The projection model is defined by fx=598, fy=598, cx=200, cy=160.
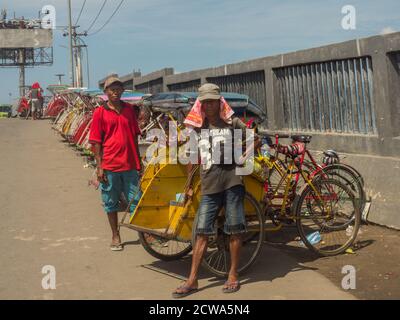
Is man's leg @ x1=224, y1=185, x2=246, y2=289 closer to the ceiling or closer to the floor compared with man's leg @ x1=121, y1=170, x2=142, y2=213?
closer to the floor

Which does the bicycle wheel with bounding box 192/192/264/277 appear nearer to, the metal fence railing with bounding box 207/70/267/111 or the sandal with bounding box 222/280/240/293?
the sandal with bounding box 222/280/240/293

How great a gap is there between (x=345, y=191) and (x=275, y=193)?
31.6 inches

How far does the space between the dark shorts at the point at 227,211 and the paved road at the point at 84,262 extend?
57 centimetres

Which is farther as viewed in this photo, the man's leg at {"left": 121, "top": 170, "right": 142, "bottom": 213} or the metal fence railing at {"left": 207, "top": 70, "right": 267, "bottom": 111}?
the metal fence railing at {"left": 207, "top": 70, "right": 267, "bottom": 111}

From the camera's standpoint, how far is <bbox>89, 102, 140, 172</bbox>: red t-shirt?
6852mm

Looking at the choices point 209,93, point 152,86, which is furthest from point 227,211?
point 152,86

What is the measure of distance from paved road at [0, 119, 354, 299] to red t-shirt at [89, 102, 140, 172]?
103cm

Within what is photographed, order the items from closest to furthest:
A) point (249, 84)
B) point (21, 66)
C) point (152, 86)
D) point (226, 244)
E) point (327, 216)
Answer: point (226, 244) → point (327, 216) → point (249, 84) → point (152, 86) → point (21, 66)

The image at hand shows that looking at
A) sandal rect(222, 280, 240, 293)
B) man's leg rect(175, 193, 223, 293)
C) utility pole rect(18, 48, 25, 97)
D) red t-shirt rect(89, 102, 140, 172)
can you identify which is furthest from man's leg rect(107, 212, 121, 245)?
utility pole rect(18, 48, 25, 97)

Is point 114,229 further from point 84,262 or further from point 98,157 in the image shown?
point 98,157

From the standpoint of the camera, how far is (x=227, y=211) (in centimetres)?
564

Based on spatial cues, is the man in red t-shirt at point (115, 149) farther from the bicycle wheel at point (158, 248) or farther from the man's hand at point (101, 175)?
the bicycle wheel at point (158, 248)

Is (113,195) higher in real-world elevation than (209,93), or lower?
lower

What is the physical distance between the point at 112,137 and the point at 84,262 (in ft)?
4.76
